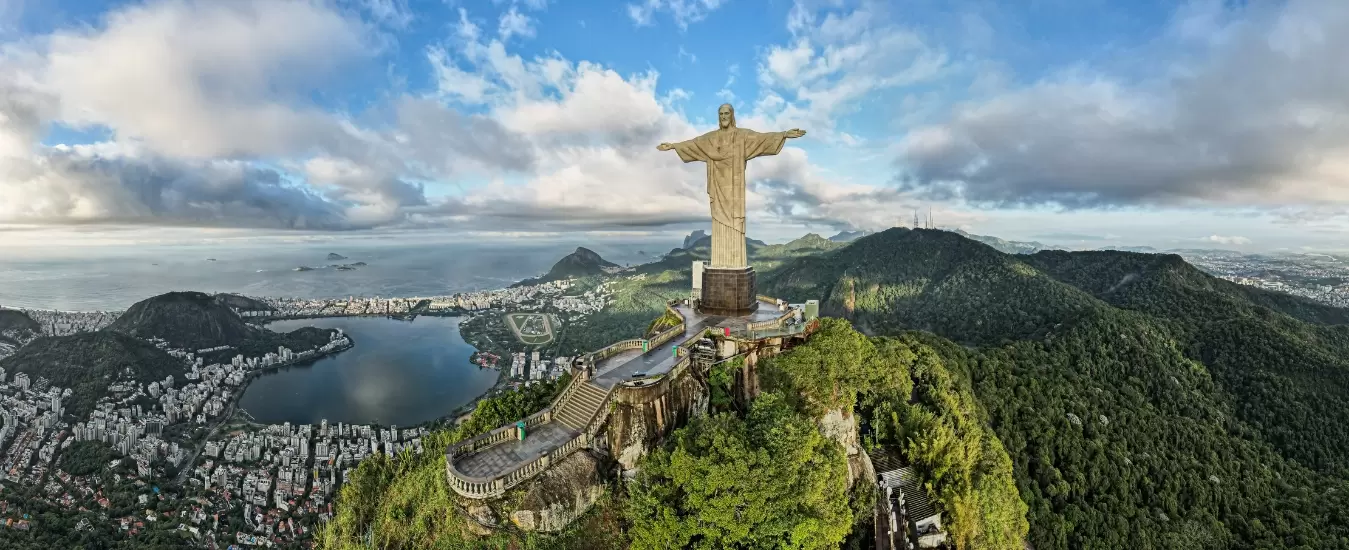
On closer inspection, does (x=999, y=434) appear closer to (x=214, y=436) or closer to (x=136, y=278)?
Answer: (x=214, y=436)

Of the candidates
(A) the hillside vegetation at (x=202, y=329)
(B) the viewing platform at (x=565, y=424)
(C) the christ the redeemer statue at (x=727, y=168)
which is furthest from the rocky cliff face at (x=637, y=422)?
(A) the hillside vegetation at (x=202, y=329)

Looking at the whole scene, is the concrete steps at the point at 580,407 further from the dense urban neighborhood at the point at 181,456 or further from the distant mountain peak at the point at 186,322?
the distant mountain peak at the point at 186,322

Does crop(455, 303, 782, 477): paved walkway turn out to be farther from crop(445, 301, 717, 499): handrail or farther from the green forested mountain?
the green forested mountain

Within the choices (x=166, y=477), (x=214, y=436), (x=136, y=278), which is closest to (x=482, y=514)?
(x=166, y=477)

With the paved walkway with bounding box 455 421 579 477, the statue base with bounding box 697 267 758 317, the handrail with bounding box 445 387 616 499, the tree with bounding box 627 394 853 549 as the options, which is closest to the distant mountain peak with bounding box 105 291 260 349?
the statue base with bounding box 697 267 758 317

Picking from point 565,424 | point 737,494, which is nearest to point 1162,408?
point 737,494

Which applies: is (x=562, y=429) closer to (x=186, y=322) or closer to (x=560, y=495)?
(x=560, y=495)

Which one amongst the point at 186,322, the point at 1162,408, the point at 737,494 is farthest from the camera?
the point at 186,322
